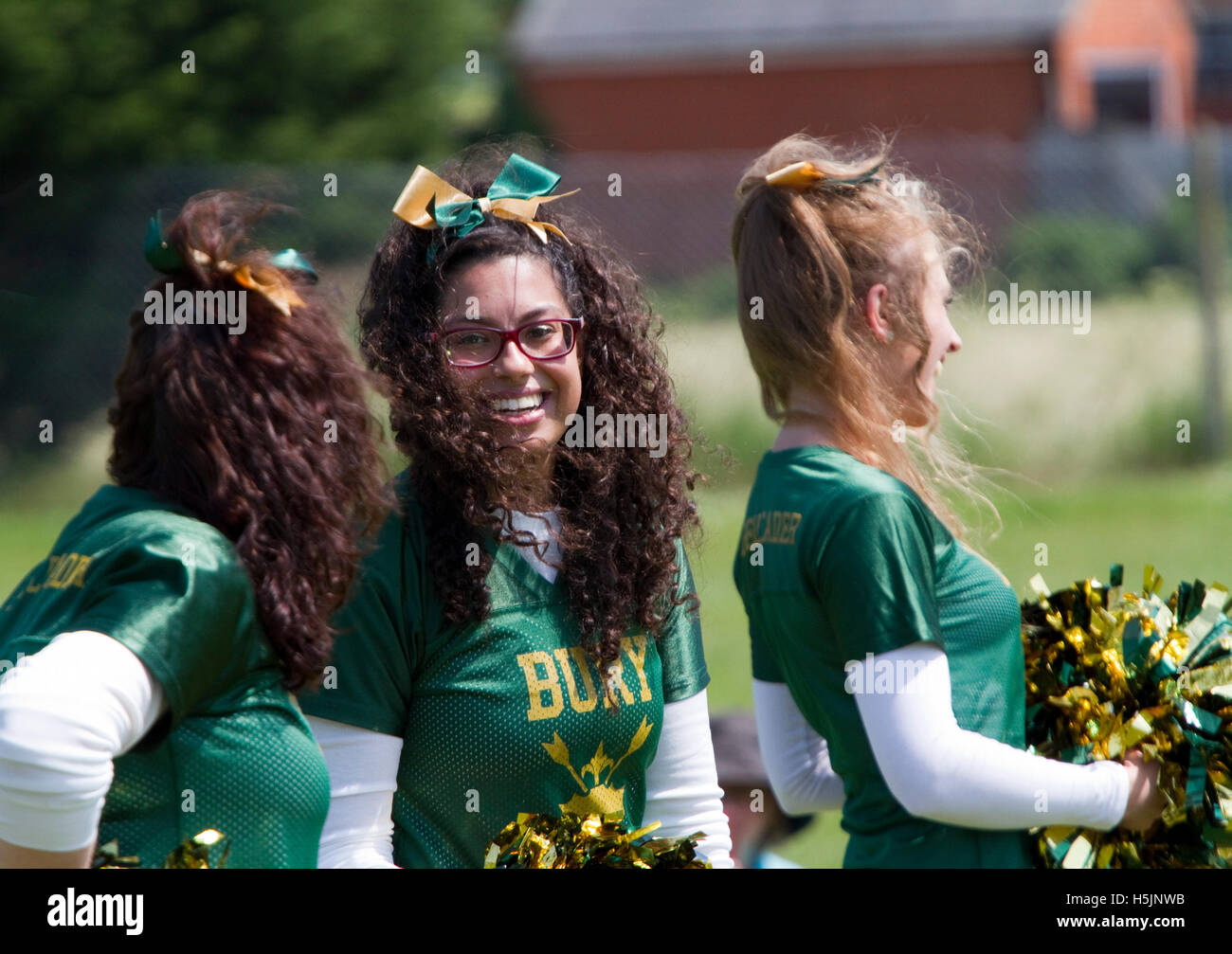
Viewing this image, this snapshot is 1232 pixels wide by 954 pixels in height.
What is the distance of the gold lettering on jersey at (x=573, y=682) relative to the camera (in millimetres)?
2129

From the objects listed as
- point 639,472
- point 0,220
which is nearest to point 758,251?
point 639,472

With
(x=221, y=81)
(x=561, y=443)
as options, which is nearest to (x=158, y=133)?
(x=221, y=81)

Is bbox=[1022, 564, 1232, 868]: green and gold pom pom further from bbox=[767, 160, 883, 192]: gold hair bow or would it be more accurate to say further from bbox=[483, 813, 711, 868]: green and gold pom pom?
bbox=[767, 160, 883, 192]: gold hair bow

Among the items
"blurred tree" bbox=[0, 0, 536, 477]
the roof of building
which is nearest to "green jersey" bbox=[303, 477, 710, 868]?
"blurred tree" bbox=[0, 0, 536, 477]

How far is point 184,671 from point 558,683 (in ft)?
2.02

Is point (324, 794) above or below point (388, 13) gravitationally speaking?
below

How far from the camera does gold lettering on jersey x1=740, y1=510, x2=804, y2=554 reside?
2.16 metres

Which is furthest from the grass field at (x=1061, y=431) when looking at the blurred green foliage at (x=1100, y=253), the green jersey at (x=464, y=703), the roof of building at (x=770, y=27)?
the roof of building at (x=770, y=27)

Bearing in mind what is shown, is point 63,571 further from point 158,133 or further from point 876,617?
point 158,133

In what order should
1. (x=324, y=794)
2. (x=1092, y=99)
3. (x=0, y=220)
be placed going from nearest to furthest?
(x=324, y=794) < (x=0, y=220) < (x=1092, y=99)

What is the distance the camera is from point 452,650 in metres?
2.09

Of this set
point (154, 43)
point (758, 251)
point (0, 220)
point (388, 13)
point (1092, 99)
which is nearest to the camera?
point (758, 251)
